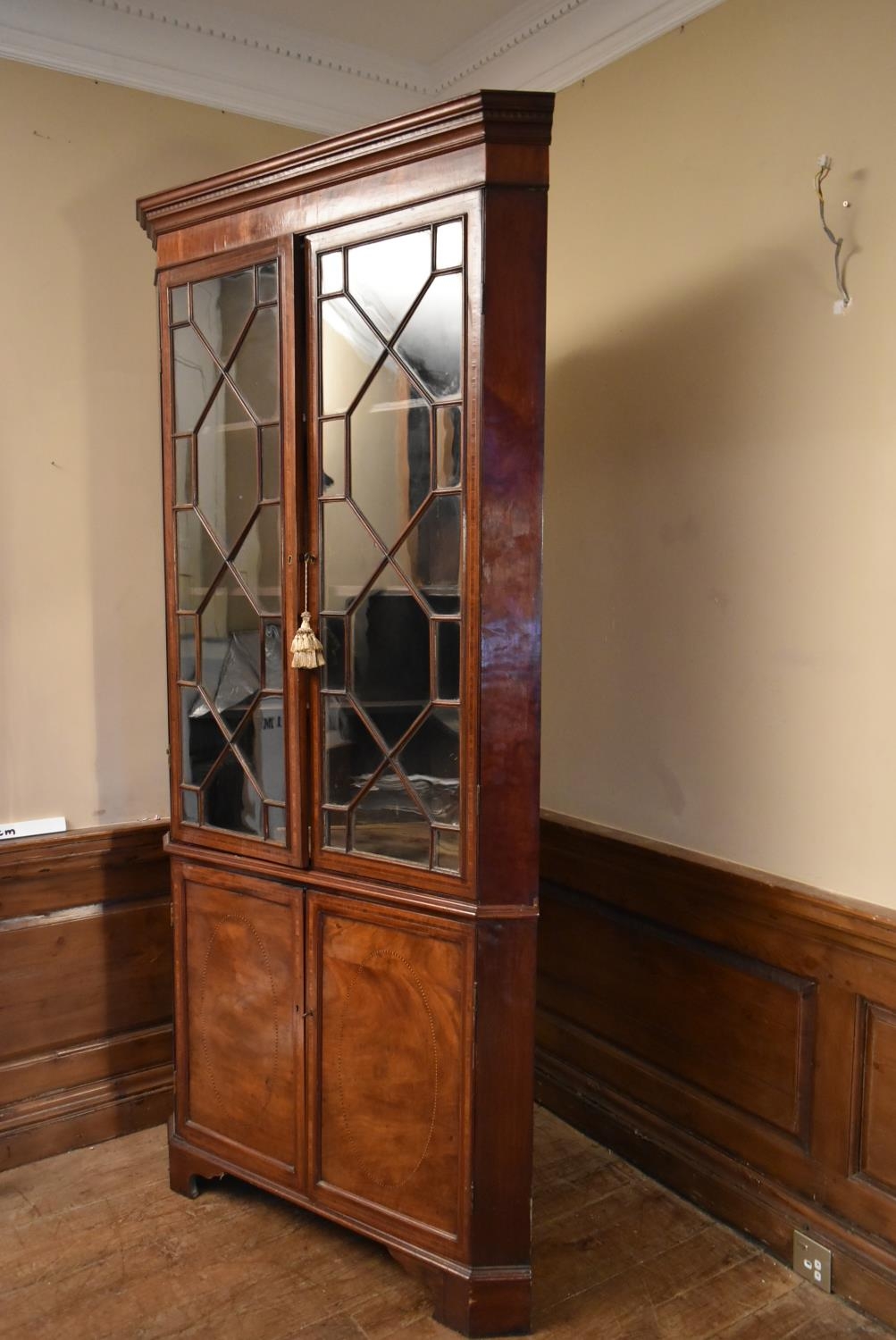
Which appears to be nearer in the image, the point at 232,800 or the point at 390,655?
the point at 390,655

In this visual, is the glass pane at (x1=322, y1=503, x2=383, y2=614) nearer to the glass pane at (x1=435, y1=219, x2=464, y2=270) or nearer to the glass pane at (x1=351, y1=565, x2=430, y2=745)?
the glass pane at (x1=351, y1=565, x2=430, y2=745)

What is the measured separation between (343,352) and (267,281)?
24cm

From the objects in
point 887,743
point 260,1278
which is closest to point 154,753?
point 260,1278

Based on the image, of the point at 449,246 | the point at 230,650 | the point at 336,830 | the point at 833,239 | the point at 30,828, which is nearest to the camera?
the point at 449,246

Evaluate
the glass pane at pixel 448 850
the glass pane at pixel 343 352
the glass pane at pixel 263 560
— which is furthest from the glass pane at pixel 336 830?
the glass pane at pixel 343 352

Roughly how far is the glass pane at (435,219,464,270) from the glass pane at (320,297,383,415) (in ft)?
0.61

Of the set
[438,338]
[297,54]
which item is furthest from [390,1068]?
[297,54]

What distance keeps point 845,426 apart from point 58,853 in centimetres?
200

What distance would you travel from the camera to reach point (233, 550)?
2.07 m

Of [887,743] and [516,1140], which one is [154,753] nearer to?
[516,1140]

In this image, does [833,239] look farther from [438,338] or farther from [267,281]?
[267,281]

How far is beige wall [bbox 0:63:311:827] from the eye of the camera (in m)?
2.34

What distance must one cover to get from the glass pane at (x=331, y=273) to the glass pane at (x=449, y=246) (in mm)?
214

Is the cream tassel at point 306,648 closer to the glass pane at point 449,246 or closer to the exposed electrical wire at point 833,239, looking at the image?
the glass pane at point 449,246
